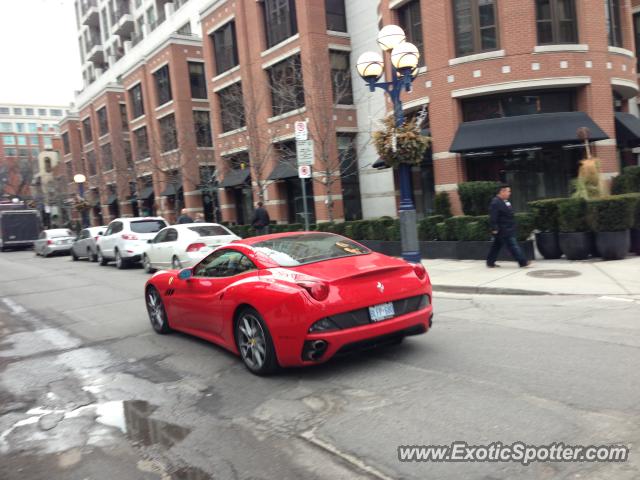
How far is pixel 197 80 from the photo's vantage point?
35.0 meters

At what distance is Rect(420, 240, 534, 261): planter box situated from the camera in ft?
40.2

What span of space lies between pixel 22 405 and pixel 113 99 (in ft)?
152

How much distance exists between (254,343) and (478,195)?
12.1 meters

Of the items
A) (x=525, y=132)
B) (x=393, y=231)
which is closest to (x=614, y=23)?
(x=525, y=132)

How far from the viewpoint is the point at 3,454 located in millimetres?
4043

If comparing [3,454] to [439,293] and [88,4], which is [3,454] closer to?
[439,293]

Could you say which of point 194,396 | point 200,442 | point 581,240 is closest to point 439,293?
point 581,240

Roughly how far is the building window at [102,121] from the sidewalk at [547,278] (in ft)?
141

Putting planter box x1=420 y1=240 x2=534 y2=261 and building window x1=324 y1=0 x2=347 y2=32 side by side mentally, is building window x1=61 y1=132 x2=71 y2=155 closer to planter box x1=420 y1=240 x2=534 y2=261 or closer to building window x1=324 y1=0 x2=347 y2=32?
building window x1=324 y1=0 x2=347 y2=32

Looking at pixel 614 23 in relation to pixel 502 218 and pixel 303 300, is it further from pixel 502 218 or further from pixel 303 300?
pixel 303 300

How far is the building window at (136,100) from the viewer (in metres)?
39.9

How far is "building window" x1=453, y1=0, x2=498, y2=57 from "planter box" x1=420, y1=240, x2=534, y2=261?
7077 mm

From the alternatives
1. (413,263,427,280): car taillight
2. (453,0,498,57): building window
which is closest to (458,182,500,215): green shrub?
(453,0,498,57): building window

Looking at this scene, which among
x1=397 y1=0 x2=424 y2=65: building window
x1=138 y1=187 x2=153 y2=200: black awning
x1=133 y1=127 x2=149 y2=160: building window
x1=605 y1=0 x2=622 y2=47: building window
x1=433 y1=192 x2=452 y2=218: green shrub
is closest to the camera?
x1=433 y1=192 x2=452 y2=218: green shrub
